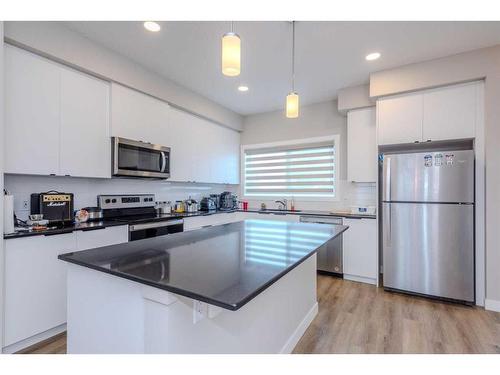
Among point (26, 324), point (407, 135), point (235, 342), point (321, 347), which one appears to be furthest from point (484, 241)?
point (26, 324)

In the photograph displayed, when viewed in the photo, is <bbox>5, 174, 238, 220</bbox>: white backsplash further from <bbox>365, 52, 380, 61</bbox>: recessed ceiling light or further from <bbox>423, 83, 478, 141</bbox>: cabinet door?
<bbox>423, 83, 478, 141</bbox>: cabinet door

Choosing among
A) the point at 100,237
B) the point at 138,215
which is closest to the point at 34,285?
the point at 100,237

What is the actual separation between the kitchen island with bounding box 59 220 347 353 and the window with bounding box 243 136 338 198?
265 cm

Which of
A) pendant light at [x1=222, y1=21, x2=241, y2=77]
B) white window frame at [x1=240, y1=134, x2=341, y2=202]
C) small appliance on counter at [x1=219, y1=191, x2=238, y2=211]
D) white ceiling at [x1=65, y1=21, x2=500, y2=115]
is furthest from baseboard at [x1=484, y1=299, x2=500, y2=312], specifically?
small appliance on counter at [x1=219, y1=191, x2=238, y2=211]

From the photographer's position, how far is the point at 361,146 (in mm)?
3627

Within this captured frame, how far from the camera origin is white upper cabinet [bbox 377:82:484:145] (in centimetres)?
277

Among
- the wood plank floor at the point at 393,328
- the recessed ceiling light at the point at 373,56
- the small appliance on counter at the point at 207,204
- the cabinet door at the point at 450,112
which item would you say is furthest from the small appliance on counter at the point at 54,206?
the cabinet door at the point at 450,112

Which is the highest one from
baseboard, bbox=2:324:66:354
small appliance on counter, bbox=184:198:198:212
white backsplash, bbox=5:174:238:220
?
white backsplash, bbox=5:174:238:220

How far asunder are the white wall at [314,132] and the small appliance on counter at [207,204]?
0.96 m

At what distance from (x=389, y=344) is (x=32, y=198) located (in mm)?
3265

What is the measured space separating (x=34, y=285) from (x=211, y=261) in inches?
67.2

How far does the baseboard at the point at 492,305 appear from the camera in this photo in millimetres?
2574

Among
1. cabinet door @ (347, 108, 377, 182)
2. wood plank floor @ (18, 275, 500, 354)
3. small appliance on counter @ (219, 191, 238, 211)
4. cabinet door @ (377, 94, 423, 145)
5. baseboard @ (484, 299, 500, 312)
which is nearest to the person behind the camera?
wood plank floor @ (18, 275, 500, 354)
